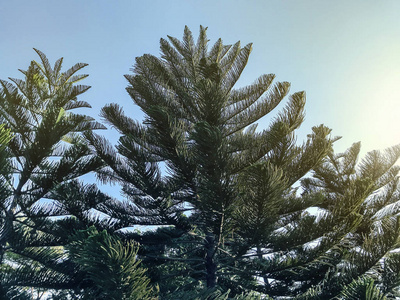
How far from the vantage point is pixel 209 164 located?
9.33ft

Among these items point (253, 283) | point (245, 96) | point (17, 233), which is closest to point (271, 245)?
point (253, 283)

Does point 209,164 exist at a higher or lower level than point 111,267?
higher

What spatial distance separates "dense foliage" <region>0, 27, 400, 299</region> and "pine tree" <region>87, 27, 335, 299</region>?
2 centimetres

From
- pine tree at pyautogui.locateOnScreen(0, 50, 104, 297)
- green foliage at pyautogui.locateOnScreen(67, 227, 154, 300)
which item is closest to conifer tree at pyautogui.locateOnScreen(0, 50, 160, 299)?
pine tree at pyautogui.locateOnScreen(0, 50, 104, 297)

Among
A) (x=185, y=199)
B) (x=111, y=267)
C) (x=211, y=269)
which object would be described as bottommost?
(x=211, y=269)

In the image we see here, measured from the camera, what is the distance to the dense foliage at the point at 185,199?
2682 millimetres

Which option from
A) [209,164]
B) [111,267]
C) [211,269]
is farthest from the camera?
[211,269]

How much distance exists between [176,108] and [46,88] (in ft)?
6.55

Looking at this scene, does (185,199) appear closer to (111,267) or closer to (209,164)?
(209,164)

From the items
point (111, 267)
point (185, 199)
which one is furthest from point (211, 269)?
point (111, 267)

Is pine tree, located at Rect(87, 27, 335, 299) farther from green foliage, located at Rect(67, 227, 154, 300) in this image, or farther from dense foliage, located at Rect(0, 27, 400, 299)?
green foliage, located at Rect(67, 227, 154, 300)

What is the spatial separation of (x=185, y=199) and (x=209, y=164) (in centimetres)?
97

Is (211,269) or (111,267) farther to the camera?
(211,269)

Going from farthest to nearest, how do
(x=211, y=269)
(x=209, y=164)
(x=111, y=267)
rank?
(x=211, y=269) < (x=209, y=164) < (x=111, y=267)
